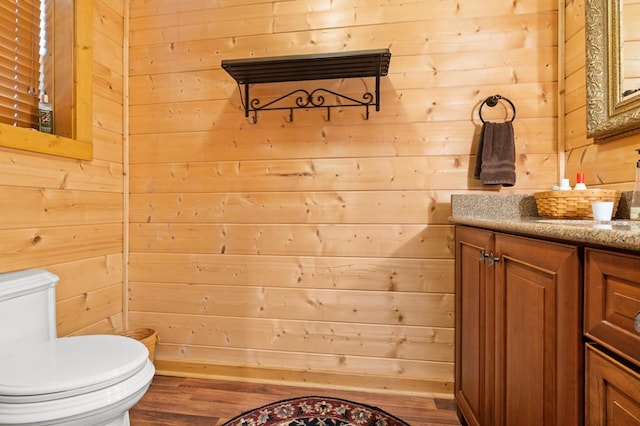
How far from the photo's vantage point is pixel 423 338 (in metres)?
1.78

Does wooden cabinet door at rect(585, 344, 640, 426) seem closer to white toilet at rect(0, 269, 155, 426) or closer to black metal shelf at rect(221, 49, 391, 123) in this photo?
white toilet at rect(0, 269, 155, 426)

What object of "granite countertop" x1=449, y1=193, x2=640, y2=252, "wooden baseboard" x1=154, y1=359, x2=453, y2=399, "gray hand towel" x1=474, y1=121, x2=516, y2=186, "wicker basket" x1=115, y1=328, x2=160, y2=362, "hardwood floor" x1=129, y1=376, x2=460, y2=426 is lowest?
"hardwood floor" x1=129, y1=376, x2=460, y2=426

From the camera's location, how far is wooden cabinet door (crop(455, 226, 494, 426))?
1178mm

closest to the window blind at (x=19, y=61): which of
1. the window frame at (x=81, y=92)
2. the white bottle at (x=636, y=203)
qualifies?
the window frame at (x=81, y=92)

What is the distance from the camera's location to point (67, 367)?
104cm

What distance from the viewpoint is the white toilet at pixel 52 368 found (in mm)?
926

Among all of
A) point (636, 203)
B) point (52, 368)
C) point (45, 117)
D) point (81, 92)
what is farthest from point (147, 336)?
point (636, 203)

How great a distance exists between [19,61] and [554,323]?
225 cm

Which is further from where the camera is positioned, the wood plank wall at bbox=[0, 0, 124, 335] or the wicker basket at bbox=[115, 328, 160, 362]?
the wicker basket at bbox=[115, 328, 160, 362]

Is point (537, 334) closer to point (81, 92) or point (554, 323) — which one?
point (554, 323)

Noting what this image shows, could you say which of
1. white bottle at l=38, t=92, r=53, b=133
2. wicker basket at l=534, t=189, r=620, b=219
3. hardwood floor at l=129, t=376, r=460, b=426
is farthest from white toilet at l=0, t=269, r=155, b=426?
wicker basket at l=534, t=189, r=620, b=219

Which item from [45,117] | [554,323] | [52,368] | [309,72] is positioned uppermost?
[309,72]

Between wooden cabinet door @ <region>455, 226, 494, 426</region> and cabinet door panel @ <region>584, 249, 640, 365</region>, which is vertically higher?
cabinet door panel @ <region>584, 249, 640, 365</region>

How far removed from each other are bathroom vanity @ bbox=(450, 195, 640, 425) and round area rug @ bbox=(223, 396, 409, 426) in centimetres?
43
